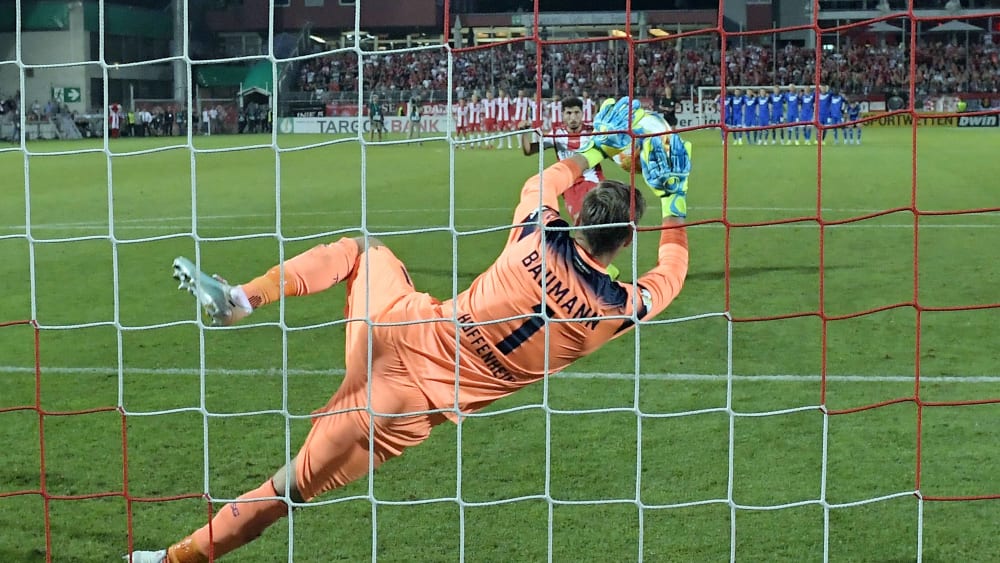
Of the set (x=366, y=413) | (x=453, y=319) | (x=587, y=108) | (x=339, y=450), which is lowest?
(x=339, y=450)

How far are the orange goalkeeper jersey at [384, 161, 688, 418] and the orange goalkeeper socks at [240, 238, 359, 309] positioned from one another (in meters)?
0.25

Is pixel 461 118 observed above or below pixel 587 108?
below

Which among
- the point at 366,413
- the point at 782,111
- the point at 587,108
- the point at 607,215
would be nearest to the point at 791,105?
the point at 782,111

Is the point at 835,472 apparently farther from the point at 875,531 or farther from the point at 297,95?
the point at 297,95

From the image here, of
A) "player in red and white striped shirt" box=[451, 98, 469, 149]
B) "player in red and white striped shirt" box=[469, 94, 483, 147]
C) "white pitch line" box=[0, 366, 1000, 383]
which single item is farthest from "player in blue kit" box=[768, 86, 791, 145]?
"white pitch line" box=[0, 366, 1000, 383]

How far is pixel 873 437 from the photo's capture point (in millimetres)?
5684

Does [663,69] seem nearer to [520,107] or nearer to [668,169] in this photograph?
[520,107]

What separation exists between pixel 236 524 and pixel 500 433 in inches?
80.3

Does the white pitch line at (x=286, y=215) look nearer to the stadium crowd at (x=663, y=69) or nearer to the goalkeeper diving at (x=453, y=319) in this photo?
the stadium crowd at (x=663, y=69)

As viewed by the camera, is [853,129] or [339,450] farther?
[853,129]

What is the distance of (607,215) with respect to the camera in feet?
12.5

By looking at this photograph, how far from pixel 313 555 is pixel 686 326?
4.33 meters

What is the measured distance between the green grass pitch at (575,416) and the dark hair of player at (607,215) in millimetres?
413

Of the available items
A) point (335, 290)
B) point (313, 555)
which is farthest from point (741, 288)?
point (313, 555)
